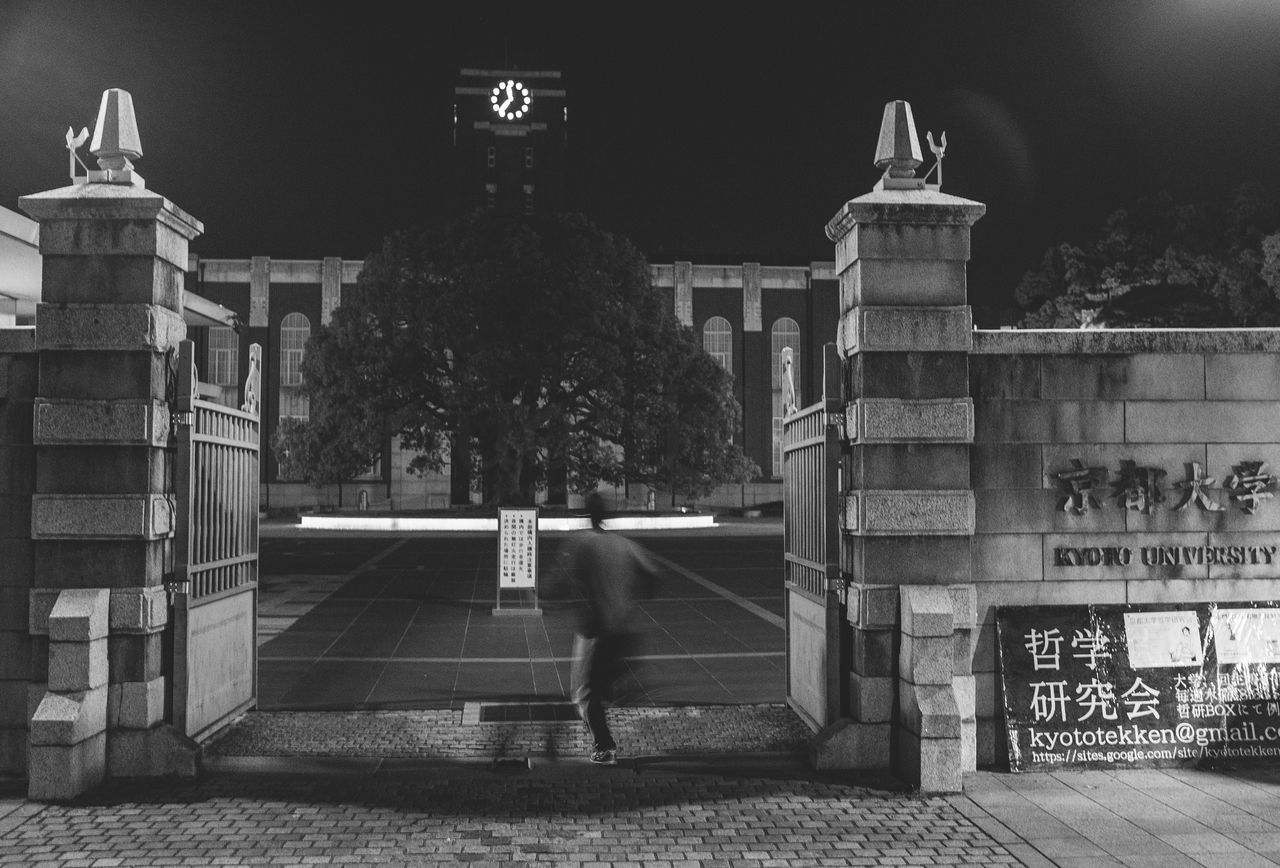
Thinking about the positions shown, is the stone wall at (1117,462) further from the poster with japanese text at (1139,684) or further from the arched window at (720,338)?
the arched window at (720,338)

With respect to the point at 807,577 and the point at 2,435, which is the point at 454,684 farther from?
the point at 2,435

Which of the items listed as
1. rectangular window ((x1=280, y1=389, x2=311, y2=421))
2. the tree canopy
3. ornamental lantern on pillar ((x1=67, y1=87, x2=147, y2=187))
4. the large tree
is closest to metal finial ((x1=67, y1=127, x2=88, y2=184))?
ornamental lantern on pillar ((x1=67, y1=87, x2=147, y2=187))

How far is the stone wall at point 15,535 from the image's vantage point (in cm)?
683

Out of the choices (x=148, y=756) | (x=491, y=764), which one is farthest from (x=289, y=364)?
(x=491, y=764)

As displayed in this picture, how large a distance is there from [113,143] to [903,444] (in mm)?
5688

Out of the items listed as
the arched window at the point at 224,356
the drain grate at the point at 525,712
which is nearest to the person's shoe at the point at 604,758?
the drain grate at the point at 525,712

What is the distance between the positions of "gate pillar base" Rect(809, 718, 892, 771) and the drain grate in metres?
2.14

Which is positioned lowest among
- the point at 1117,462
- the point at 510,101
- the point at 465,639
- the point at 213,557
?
the point at 465,639

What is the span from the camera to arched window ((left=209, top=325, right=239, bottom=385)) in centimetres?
5272

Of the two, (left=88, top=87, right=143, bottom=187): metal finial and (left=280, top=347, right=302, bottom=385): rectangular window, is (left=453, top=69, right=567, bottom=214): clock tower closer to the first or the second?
(left=280, top=347, right=302, bottom=385): rectangular window

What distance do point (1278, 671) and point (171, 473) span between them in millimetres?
7552

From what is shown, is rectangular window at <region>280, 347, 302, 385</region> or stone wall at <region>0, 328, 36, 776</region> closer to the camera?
stone wall at <region>0, 328, 36, 776</region>

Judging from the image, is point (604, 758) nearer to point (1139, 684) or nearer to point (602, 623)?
point (602, 623)

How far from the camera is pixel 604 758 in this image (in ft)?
22.8
